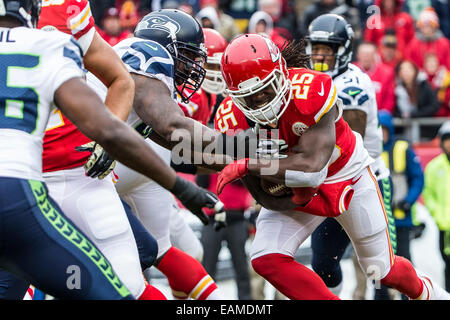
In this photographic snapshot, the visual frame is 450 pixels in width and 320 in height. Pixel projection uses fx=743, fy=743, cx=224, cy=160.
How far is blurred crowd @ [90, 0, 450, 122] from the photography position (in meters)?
9.38

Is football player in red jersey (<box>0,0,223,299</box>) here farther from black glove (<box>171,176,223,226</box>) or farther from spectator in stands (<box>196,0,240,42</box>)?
spectator in stands (<box>196,0,240,42</box>)

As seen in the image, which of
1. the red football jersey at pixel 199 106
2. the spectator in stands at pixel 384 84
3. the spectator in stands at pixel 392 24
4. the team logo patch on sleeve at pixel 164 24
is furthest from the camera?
the spectator in stands at pixel 392 24

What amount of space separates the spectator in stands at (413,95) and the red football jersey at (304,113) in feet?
18.3

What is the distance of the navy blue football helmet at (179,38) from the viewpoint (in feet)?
13.2

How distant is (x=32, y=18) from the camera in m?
2.87

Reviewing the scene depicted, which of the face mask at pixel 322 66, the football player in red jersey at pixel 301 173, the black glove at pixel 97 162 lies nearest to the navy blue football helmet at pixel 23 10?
the black glove at pixel 97 162

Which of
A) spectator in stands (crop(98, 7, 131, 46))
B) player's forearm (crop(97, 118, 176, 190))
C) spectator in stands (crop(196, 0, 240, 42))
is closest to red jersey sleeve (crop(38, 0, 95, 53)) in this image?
player's forearm (crop(97, 118, 176, 190))

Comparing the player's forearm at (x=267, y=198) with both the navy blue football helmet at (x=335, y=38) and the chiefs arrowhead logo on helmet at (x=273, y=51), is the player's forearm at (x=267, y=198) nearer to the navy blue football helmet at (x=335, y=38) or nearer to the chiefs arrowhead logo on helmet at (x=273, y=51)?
the chiefs arrowhead logo on helmet at (x=273, y=51)

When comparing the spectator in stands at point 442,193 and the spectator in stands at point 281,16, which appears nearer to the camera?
the spectator in stands at point 442,193

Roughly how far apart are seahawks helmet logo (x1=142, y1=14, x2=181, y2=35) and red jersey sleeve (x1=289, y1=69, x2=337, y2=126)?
74cm

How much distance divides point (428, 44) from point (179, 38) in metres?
7.24

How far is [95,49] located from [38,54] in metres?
0.80

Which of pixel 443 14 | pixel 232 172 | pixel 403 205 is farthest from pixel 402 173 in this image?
pixel 443 14
